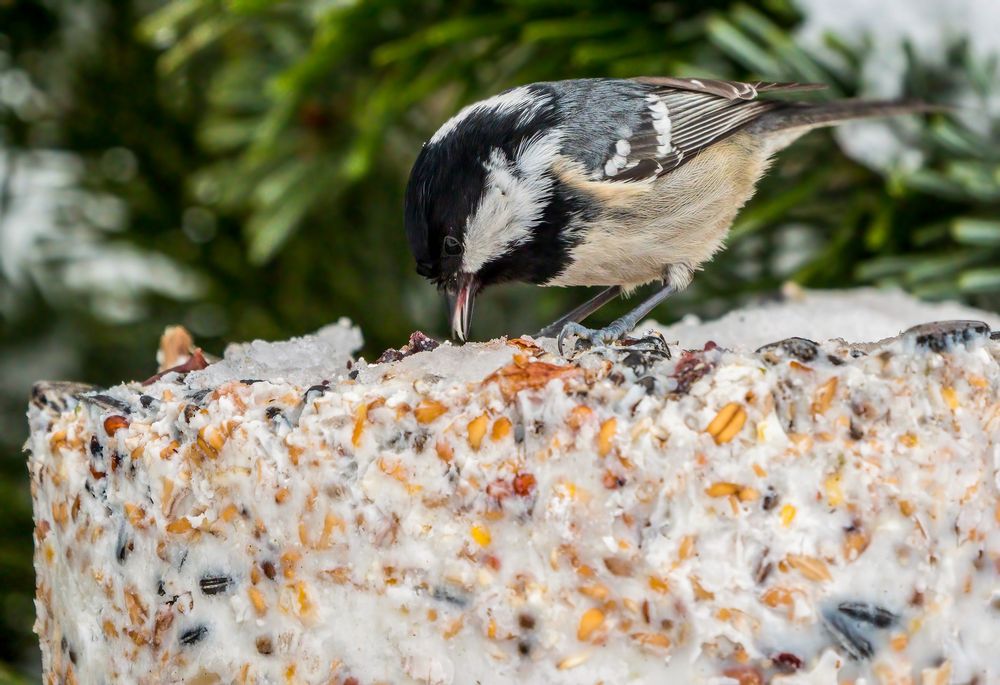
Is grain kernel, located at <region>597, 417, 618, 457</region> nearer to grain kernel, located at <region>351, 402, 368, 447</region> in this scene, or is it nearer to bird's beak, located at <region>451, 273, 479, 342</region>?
grain kernel, located at <region>351, 402, 368, 447</region>

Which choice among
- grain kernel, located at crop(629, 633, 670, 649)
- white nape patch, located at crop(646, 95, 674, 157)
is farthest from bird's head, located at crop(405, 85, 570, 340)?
grain kernel, located at crop(629, 633, 670, 649)

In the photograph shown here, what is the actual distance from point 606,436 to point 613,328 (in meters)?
0.28

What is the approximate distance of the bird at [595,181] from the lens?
2.44 ft

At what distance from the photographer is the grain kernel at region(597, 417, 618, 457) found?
47 centimetres

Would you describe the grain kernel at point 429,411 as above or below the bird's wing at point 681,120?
below

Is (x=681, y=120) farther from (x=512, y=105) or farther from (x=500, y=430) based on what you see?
(x=500, y=430)

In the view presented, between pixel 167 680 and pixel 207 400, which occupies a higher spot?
pixel 207 400

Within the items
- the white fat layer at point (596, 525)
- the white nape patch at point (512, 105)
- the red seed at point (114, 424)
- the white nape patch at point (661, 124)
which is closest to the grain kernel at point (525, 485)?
the white fat layer at point (596, 525)

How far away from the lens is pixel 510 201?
0.77 metres

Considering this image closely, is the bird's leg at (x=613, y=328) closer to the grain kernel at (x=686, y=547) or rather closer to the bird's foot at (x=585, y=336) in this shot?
the bird's foot at (x=585, y=336)

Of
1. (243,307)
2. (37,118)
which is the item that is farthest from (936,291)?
(37,118)

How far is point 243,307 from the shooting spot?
53.1 inches

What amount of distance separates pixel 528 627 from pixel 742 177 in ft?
1.93

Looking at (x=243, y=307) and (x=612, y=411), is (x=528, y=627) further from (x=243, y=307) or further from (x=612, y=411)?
(x=243, y=307)
